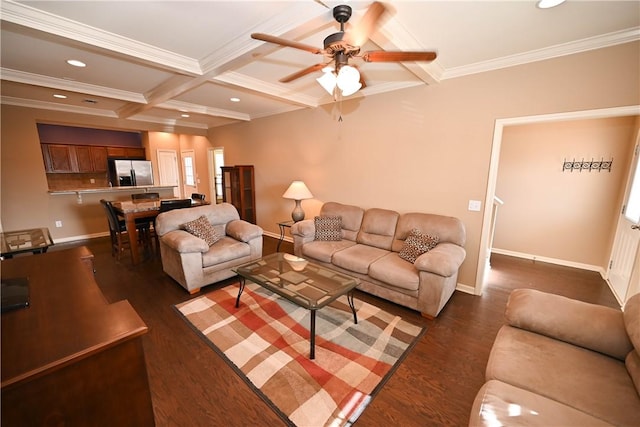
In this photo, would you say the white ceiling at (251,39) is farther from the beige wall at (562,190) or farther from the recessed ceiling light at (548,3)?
the beige wall at (562,190)

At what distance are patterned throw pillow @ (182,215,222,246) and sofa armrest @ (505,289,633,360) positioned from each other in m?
3.21

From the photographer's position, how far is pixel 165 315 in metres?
2.60

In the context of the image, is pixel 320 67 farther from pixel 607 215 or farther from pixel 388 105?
pixel 607 215

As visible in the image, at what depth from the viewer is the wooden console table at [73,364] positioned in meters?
0.80

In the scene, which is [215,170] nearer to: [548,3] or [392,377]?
[392,377]

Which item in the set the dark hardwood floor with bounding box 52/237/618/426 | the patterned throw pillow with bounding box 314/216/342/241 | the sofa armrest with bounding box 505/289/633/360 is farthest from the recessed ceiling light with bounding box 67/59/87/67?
the sofa armrest with bounding box 505/289/633/360

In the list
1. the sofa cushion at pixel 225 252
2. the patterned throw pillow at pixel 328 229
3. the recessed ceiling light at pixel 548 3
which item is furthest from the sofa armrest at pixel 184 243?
the recessed ceiling light at pixel 548 3

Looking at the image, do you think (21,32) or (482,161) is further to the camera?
(482,161)

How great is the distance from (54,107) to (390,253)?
6306 mm

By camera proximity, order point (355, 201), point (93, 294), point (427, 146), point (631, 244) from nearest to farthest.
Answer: point (93, 294)
point (631, 244)
point (427, 146)
point (355, 201)

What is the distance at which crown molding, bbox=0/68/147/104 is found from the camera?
305 cm

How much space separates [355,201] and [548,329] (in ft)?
9.36

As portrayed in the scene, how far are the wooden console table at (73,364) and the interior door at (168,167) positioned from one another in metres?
6.78

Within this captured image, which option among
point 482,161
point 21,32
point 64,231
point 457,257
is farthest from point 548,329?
point 64,231
